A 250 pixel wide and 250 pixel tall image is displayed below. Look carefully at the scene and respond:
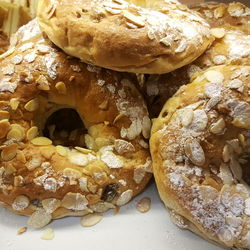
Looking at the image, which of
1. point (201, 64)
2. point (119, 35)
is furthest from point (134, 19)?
point (201, 64)

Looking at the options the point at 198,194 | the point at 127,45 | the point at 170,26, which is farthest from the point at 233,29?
the point at 198,194

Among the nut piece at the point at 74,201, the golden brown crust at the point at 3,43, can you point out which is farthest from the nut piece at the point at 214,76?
the golden brown crust at the point at 3,43

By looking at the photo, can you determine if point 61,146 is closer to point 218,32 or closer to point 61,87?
point 61,87

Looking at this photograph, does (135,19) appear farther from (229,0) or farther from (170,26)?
(229,0)

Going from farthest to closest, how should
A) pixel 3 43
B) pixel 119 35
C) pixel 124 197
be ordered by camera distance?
pixel 3 43 → pixel 124 197 → pixel 119 35

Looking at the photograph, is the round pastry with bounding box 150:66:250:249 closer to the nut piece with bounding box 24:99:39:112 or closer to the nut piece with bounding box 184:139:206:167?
the nut piece with bounding box 184:139:206:167

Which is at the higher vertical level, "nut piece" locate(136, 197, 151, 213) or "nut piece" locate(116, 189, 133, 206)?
"nut piece" locate(116, 189, 133, 206)

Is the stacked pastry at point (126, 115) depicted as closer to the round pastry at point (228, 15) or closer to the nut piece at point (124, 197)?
the nut piece at point (124, 197)

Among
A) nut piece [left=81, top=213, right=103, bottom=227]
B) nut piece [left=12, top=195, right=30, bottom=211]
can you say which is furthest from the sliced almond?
nut piece [left=81, top=213, right=103, bottom=227]
